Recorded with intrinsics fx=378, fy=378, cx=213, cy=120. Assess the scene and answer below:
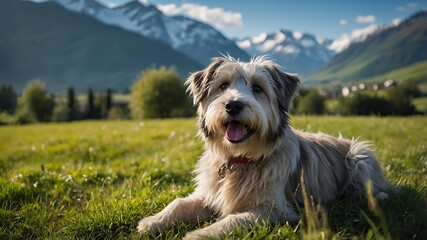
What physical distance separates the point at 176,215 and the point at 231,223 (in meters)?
0.94

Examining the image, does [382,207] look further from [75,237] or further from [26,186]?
[26,186]

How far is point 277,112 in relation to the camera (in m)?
5.92

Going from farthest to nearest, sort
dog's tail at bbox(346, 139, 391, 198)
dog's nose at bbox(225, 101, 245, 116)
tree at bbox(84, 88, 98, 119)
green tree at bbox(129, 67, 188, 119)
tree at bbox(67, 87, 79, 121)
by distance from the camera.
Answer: tree at bbox(84, 88, 98, 119), tree at bbox(67, 87, 79, 121), green tree at bbox(129, 67, 188, 119), dog's tail at bbox(346, 139, 391, 198), dog's nose at bbox(225, 101, 245, 116)

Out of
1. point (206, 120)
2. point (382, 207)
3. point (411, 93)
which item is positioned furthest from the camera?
point (411, 93)

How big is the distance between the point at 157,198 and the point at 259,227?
2.35m

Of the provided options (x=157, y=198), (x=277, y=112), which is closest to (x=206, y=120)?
(x=277, y=112)

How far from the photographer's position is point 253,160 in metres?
5.92

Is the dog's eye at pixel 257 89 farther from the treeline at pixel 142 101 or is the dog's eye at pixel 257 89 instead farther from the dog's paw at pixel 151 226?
the treeline at pixel 142 101

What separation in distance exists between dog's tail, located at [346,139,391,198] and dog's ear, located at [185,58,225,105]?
2973 mm

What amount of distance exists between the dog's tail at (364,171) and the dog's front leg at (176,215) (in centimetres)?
266

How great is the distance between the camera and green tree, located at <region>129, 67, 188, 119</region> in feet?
273

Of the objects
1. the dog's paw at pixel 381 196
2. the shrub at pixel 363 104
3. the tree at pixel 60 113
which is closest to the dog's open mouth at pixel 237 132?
the dog's paw at pixel 381 196

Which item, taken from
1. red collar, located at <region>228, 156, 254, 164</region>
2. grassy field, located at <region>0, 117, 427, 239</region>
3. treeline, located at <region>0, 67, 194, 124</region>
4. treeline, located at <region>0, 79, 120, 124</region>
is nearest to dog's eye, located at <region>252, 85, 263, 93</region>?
red collar, located at <region>228, 156, 254, 164</region>

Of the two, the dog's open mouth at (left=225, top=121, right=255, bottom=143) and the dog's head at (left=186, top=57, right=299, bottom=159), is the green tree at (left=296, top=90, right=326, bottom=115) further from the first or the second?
the dog's open mouth at (left=225, top=121, right=255, bottom=143)
